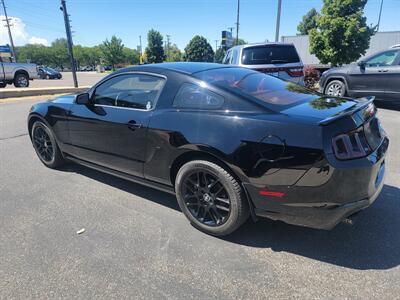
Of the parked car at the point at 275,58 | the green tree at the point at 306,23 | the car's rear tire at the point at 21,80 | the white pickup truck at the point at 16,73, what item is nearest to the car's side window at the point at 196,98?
the parked car at the point at 275,58

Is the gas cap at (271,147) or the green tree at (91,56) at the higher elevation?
the green tree at (91,56)

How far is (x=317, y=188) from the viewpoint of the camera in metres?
2.17

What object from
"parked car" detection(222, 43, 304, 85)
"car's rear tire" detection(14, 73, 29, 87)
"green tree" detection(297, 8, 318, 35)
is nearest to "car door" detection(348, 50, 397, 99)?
"parked car" detection(222, 43, 304, 85)

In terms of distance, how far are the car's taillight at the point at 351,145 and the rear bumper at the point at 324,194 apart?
55 millimetres

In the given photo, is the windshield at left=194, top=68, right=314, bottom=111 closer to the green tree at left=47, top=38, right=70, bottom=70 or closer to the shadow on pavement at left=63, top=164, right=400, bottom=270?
the shadow on pavement at left=63, top=164, right=400, bottom=270

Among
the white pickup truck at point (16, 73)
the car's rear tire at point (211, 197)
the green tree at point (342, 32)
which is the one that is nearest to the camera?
the car's rear tire at point (211, 197)

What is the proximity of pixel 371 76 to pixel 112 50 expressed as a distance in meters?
62.0

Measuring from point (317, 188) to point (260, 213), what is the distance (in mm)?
522

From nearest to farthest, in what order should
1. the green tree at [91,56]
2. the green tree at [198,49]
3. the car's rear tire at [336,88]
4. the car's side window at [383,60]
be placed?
the car's side window at [383,60]
the car's rear tire at [336,88]
the green tree at [198,49]
the green tree at [91,56]

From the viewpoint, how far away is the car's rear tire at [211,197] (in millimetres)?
→ 2500

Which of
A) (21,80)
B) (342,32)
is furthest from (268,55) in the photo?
(21,80)

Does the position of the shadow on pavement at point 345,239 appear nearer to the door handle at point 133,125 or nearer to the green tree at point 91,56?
the door handle at point 133,125

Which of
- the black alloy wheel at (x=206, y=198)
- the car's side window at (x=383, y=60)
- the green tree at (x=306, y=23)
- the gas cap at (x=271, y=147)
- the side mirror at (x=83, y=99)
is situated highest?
the green tree at (x=306, y=23)

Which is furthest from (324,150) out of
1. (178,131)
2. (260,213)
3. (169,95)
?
(169,95)
